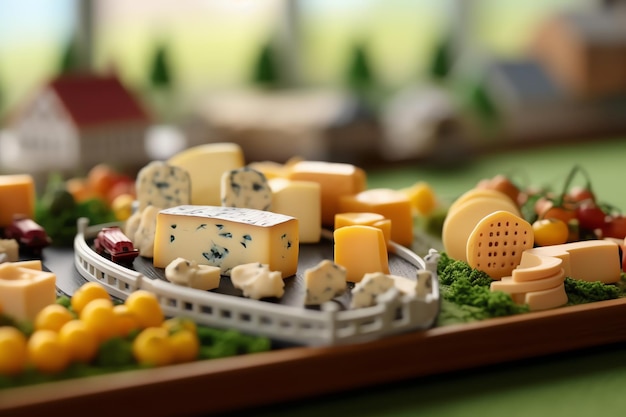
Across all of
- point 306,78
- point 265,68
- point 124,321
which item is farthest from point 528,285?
point 306,78

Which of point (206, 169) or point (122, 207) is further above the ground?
point (206, 169)

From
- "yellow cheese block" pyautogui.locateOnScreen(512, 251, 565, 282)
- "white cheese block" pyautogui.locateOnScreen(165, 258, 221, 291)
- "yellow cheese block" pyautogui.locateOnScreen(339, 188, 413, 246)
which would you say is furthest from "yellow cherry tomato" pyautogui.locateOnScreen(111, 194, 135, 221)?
"yellow cheese block" pyautogui.locateOnScreen(512, 251, 565, 282)

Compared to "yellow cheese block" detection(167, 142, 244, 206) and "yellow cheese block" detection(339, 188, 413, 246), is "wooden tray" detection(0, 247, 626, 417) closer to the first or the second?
"yellow cheese block" detection(339, 188, 413, 246)

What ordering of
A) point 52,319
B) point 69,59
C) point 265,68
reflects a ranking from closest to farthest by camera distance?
point 52,319 → point 69,59 → point 265,68

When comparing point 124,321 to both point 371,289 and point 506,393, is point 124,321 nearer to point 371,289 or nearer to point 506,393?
point 371,289

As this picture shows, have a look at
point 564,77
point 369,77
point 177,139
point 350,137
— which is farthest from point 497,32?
point 177,139

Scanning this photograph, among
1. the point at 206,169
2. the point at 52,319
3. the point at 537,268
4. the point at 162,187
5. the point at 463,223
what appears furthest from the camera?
the point at 206,169
